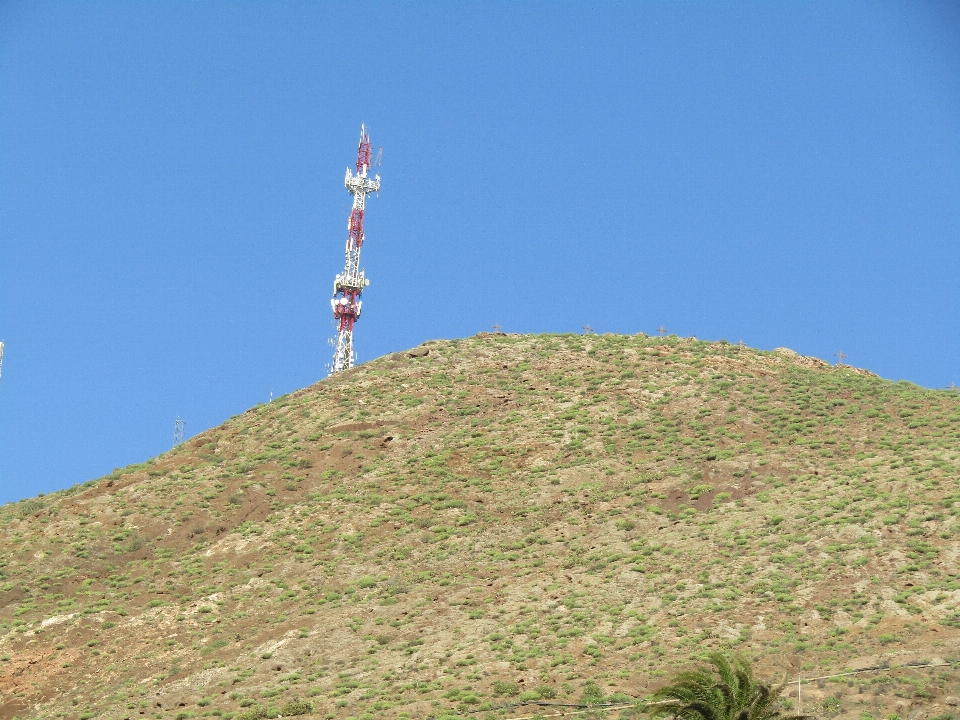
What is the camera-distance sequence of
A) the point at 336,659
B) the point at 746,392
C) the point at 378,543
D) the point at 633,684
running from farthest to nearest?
the point at 746,392, the point at 378,543, the point at 336,659, the point at 633,684

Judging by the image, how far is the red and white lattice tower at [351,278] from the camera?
240 ft

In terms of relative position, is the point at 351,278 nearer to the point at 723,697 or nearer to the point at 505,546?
the point at 505,546

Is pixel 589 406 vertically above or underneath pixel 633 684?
above

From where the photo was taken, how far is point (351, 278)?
7325 cm

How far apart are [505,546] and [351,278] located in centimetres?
2907

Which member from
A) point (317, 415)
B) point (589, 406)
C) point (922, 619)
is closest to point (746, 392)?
point (589, 406)

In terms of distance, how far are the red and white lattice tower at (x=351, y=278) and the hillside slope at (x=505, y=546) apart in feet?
17.2

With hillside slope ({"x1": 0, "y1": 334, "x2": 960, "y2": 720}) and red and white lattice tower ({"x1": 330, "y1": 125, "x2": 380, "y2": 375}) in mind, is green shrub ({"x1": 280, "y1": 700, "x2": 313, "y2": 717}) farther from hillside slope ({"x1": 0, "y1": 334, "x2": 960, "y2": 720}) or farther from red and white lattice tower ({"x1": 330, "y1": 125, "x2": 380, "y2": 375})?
red and white lattice tower ({"x1": 330, "y1": 125, "x2": 380, "y2": 375})

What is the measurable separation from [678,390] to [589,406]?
4.49 metres

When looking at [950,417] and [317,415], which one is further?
[317,415]

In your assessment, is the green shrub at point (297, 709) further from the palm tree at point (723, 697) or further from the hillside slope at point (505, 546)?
the palm tree at point (723, 697)

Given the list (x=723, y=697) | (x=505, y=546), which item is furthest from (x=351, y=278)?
(x=723, y=697)

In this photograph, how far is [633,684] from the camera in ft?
113

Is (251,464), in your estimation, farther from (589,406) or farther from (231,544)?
(589,406)
